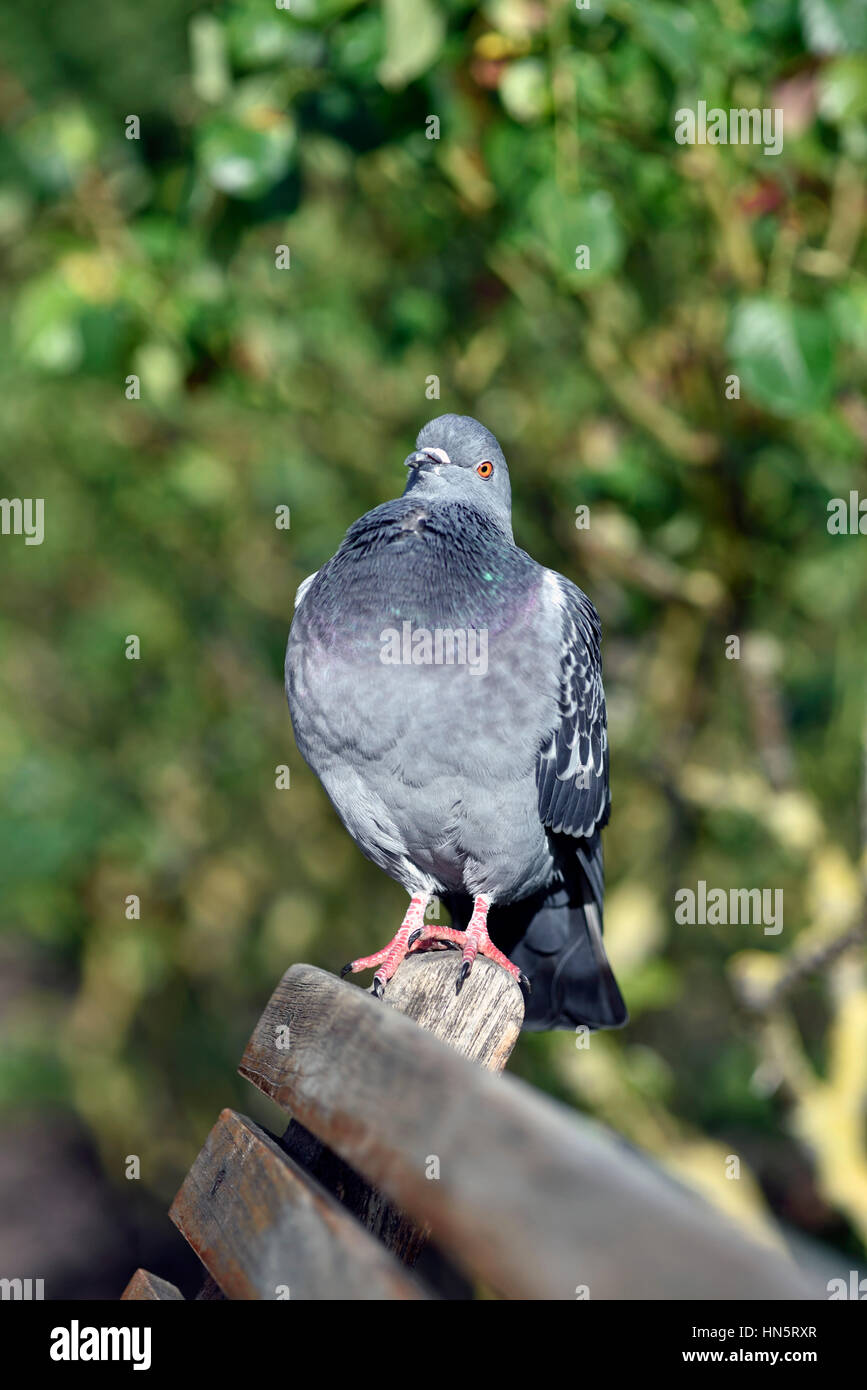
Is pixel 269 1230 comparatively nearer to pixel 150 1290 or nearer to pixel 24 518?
pixel 150 1290

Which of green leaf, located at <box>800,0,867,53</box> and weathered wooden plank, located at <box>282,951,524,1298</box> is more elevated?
green leaf, located at <box>800,0,867,53</box>

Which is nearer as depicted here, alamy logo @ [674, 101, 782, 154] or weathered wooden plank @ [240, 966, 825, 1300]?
weathered wooden plank @ [240, 966, 825, 1300]

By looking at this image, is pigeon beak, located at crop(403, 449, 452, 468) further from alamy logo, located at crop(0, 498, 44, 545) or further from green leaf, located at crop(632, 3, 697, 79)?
alamy logo, located at crop(0, 498, 44, 545)

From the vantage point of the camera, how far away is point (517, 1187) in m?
1.10

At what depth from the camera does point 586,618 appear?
2.89 metres

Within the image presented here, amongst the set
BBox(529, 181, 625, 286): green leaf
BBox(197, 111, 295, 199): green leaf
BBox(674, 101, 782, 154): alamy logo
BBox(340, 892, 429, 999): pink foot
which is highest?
BBox(674, 101, 782, 154): alamy logo

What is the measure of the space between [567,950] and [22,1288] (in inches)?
144

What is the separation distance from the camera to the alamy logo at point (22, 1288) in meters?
5.25

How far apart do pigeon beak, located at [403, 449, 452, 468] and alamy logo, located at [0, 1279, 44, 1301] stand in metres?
3.98

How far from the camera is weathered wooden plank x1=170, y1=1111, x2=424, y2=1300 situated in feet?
4.10

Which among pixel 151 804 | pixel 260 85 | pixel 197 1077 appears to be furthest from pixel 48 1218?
pixel 260 85

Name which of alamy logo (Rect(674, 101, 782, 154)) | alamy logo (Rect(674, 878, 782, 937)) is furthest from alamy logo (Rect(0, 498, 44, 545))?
alamy logo (Rect(674, 101, 782, 154))

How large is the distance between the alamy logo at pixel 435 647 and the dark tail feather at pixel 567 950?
70cm
